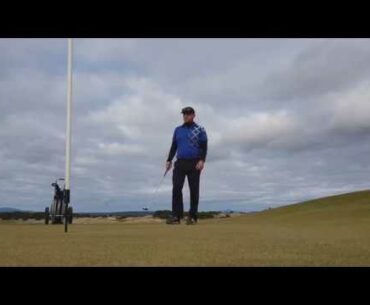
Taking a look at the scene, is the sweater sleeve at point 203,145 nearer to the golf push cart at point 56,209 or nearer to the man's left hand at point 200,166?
the man's left hand at point 200,166

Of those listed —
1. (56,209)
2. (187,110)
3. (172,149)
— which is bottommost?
(56,209)

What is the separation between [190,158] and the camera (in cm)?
1146

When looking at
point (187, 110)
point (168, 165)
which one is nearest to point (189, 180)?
point (168, 165)

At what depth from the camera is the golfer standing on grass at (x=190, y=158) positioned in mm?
11352

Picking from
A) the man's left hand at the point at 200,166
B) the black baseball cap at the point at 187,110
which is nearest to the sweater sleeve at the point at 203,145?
the man's left hand at the point at 200,166

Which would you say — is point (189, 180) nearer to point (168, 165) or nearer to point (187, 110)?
point (168, 165)

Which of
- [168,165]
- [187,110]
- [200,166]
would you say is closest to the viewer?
[187,110]

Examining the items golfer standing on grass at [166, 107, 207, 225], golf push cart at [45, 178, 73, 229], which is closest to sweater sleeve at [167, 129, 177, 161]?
golfer standing on grass at [166, 107, 207, 225]

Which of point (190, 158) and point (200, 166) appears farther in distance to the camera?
point (190, 158)

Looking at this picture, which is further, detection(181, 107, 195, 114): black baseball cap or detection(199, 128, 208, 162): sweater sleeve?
detection(199, 128, 208, 162): sweater sleeve

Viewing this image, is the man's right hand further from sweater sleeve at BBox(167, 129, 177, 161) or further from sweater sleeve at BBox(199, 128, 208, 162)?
sweater sleeve at BBox(199, 128, 208, 162)

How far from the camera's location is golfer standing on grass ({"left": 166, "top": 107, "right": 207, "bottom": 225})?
11.4 metres
